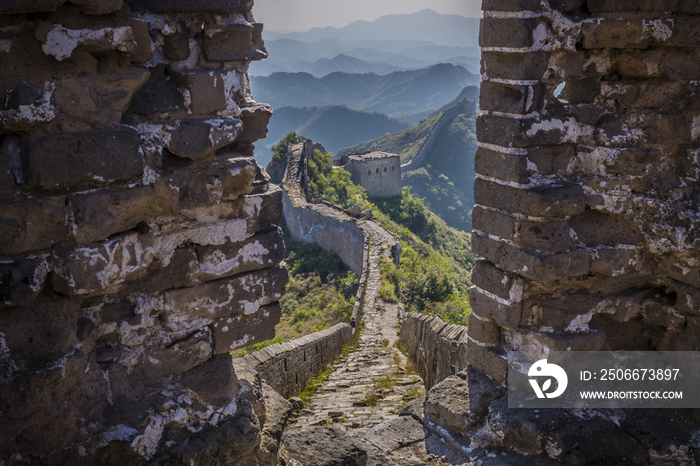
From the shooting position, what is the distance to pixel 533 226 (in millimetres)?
3049

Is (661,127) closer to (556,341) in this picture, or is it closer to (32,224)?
(556,341)

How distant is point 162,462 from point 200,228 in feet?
3.70

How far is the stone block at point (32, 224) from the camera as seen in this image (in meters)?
1.96

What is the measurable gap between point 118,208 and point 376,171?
28.8 metres

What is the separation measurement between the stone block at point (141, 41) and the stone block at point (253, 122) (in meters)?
0.57

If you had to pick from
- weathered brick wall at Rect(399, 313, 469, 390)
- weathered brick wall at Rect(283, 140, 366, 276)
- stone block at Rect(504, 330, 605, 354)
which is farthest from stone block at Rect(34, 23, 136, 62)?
weathered brick wall at Rect(283, 140, 366, 276)

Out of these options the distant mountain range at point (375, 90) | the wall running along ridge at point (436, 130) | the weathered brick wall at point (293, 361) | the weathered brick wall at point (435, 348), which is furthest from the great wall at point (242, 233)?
the distant mountain range at point (375, 90)

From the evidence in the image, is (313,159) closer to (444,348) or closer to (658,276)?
(444,348)

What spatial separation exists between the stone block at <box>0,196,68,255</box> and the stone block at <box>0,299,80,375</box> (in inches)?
10.2

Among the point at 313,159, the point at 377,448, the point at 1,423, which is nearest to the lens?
the point at 1,423

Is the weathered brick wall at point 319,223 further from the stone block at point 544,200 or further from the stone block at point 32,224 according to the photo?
the stone block at point 32,224

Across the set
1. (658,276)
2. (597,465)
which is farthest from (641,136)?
(597,465)

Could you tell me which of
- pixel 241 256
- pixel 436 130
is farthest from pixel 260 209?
pixel 436 130

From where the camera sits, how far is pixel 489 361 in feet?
11.2
